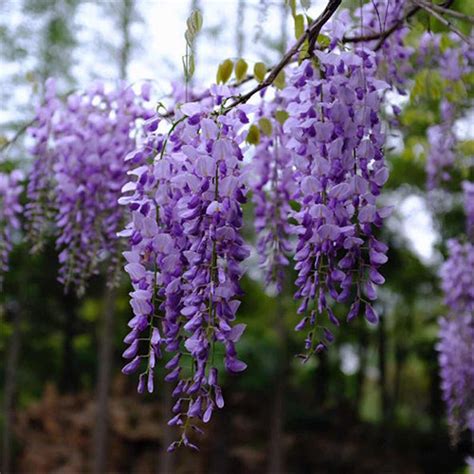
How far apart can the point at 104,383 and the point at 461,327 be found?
3314 millimetres

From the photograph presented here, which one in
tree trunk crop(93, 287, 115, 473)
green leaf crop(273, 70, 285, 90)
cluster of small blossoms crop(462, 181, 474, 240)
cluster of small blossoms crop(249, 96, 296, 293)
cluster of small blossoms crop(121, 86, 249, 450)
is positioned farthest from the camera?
tree trunk crop(93, 287, 115, 473)

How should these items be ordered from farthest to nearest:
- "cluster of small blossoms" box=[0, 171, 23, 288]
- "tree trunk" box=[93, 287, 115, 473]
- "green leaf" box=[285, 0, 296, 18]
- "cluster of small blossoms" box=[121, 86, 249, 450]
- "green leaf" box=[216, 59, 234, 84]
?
1. "tree trunk" box=[93, 287, 115, 473]
2. "cluster of small blossoms" box=[0, 171, 23, 288]
3. "green leaf" box=[216, 59, 234, 84]
4. "green leaf" box=[285, 0, 296, 18]
5. "cluster of small blossoms" box=[121, 86, 249, 450]

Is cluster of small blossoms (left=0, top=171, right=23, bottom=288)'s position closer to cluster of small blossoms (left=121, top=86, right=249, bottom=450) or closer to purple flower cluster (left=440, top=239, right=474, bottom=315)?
cluster of small blossoms (left=121, top=86, right=249, bottom=450)

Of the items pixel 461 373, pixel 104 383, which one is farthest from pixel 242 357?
pixel 461 373

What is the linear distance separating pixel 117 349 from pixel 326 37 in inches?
310

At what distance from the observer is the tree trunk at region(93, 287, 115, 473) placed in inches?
234

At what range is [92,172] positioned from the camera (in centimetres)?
251

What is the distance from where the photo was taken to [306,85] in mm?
1637

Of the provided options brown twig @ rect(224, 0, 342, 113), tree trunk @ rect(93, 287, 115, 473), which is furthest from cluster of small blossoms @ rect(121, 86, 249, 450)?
tree trunk @ rect(93, 287, 115, 473)

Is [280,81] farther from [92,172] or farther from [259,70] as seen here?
[92,172]

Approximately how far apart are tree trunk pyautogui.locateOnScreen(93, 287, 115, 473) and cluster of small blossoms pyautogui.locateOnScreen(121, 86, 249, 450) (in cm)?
433

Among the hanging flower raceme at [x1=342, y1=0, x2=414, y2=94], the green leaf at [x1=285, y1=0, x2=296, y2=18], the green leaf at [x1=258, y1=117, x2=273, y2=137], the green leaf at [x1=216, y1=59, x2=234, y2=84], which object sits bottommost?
the green leaf at [x1=258, y1=117, x2=273, y2=137]

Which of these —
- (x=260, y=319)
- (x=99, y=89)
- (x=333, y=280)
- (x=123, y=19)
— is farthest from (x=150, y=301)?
(x=260, y=319)

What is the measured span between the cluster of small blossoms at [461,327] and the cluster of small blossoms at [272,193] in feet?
5.76
